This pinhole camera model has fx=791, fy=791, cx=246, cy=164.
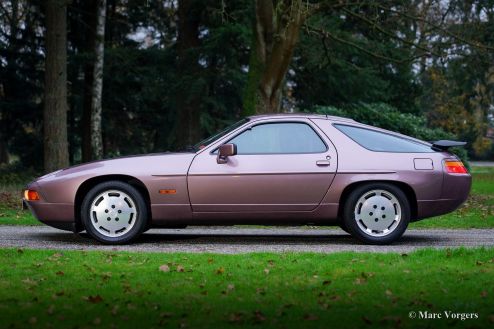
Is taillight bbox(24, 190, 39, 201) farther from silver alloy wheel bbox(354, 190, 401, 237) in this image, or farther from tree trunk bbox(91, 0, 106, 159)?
tree trunk bbox(91, 0, 106, 159)

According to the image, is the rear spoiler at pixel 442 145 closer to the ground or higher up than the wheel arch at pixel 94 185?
higher up

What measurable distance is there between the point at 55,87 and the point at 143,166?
1200 cm

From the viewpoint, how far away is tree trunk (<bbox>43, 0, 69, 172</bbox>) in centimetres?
2033

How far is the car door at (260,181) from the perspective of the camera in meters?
9.38

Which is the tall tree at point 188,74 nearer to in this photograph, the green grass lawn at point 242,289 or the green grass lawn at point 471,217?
the green grass lawn at point 471,217

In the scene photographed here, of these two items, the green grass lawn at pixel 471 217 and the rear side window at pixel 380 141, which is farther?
the green grass lawn at pixel 471 217

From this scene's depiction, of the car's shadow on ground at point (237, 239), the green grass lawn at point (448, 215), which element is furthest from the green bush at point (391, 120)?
the car's shadow on ground at point (237, 239)

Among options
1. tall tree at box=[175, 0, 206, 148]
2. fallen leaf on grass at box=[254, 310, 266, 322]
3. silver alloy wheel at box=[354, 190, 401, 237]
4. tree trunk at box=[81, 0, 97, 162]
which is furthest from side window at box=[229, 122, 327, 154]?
tree trunk at box=[81, 0, 97, 162]

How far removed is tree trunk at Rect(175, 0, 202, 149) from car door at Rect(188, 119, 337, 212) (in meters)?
18.0

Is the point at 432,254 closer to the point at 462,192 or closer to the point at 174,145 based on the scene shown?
the point at 462,192

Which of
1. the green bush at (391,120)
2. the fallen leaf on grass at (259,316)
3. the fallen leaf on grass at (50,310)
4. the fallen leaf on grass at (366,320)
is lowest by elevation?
the fallen leaf on grass at (366,320)

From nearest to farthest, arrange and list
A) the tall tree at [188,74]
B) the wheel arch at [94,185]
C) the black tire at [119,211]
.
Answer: the black tire at [119,211], the wheel arch at [94,185], the tall tree at [188,74]

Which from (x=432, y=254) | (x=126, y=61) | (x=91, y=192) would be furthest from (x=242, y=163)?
(x=126, y=61)

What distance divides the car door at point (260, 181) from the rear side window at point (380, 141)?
1.34 ft
